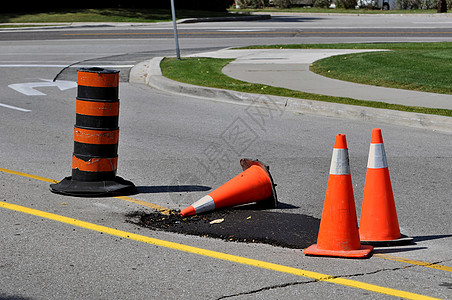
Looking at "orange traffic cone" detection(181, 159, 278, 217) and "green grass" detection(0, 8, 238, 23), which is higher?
"green grass" detection(0, 8, 238, 23)

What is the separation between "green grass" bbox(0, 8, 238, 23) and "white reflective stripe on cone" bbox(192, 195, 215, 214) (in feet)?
88.4

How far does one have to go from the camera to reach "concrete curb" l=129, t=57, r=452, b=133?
10.4m

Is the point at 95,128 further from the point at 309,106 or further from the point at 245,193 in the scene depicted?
the point at 309,106

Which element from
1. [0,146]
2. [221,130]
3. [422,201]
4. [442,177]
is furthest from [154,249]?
[221,130]

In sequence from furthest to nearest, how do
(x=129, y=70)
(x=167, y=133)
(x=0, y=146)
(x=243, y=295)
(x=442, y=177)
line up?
(x=129, y=70) → (x=167, y=133) → (x=0, y=146) → (x=442, y=177) → (x=243, y=295)

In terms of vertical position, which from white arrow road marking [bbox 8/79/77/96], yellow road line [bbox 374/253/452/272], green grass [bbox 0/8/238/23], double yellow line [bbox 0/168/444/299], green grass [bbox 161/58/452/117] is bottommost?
double yellow line [bbox 0/168/444/299]

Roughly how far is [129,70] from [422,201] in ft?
36.6

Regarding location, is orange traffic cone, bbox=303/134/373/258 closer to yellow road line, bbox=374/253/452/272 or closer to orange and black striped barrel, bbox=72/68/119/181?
yellow road line, bbox=374/253/452/272

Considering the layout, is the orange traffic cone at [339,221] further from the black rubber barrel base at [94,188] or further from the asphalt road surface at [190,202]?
the black rubber barrel base at [94,188]

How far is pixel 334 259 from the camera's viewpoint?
17.0ft

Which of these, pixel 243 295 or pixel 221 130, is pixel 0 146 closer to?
pixel 221 130

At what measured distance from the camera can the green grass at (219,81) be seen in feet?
37.5

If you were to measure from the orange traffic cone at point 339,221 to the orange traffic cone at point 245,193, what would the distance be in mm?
961

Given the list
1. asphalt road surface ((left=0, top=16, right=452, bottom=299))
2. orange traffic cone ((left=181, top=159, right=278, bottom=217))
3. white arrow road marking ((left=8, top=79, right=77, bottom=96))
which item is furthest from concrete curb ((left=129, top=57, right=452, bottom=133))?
orange traffic cone ((left=181, top=159, right=278, bottom=217))
